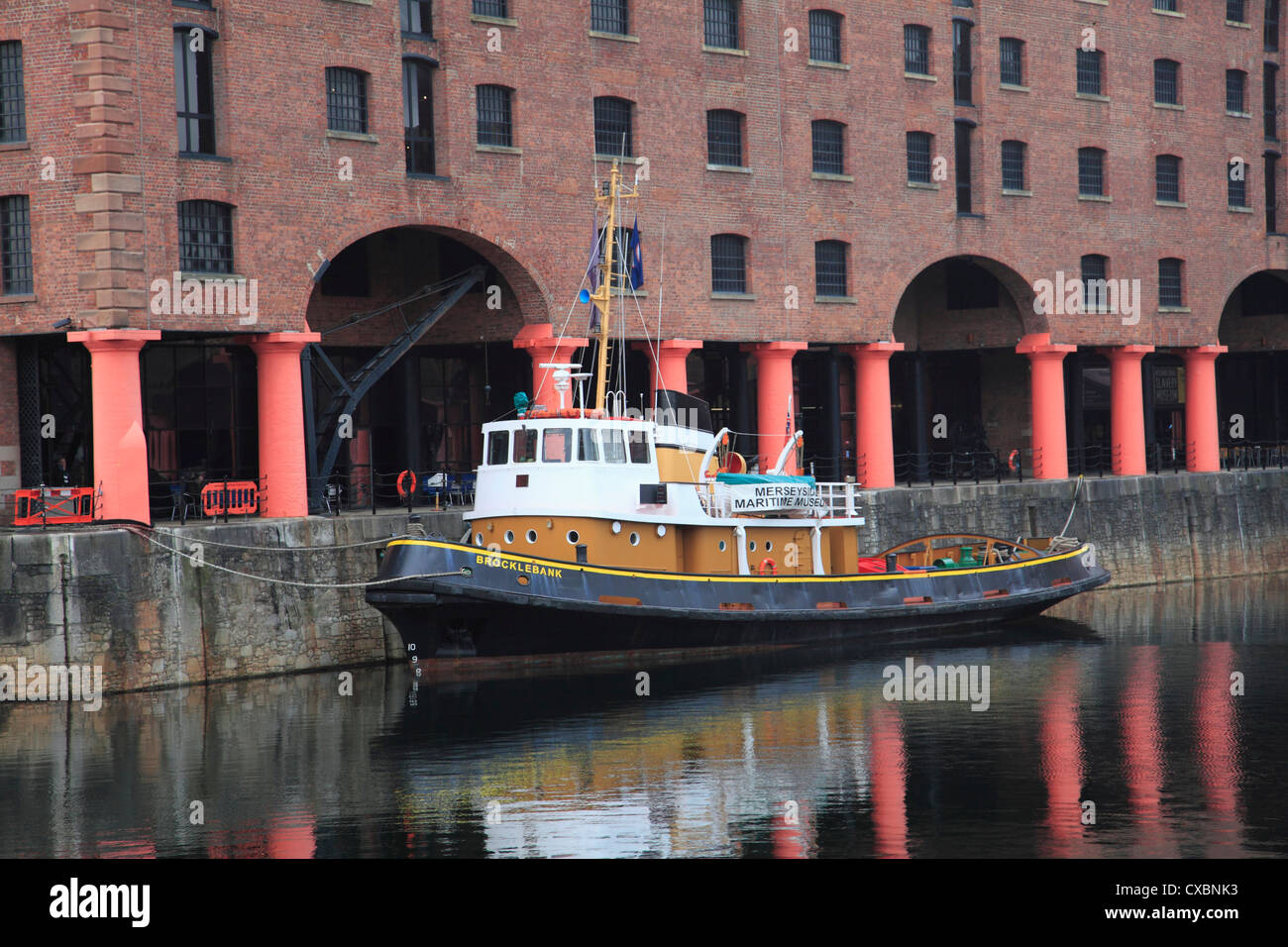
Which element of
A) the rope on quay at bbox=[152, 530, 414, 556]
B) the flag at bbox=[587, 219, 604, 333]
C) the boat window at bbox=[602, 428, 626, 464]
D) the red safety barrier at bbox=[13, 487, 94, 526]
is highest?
the flag at bbox=[587, 219, 604, 333]

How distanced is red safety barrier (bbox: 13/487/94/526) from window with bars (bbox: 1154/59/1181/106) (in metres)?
35.9

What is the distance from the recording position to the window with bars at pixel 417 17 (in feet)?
124

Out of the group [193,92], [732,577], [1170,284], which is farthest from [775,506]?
[1170,284]

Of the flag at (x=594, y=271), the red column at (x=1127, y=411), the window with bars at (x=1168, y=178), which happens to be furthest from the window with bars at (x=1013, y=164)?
the flag at (x=594, y=271)

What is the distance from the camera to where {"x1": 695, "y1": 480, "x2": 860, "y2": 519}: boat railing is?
3538 cm

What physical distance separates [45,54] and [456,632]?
13.5 metres

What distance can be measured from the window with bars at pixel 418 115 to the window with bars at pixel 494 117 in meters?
1.19

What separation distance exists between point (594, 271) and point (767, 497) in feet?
24.3

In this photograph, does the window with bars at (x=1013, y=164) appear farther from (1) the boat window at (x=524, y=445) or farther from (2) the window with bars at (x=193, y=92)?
(2) the window with bars at (x=193, y=92)

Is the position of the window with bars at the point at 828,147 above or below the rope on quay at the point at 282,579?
above

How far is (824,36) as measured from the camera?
4562cm

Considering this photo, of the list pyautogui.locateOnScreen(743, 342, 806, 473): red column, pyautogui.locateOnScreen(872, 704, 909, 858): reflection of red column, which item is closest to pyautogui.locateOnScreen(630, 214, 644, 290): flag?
pyautogui.locateOnScreen(743, 342, 806, 473): red column

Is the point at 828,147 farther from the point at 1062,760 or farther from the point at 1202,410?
the point at 1062,760

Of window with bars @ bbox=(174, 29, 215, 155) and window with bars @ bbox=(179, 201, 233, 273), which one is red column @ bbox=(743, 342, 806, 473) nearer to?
window with bars @ bbox=(179, 201, 233, 273)
